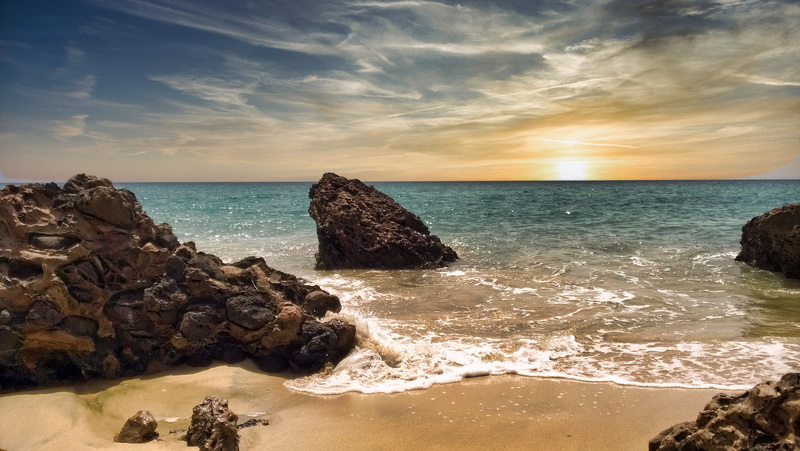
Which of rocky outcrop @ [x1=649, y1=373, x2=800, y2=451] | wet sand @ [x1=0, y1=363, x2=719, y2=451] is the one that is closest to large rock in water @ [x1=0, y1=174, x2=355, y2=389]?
wet sand @ [x1=0, y1=363, x2=719, y2=451]

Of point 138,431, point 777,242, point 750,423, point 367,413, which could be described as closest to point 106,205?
point 138,431

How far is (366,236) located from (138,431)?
370 inches

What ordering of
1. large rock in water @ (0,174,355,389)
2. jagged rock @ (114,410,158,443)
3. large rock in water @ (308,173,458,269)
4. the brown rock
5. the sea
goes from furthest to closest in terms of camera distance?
large rock in water @ (308,173,458,269) → the sea → the brown rock → large rock in water @ (0,174,355,389) → jagged rock @ (114,410,158,443)

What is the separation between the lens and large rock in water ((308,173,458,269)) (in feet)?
42.7

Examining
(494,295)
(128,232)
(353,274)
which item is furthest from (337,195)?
(128,232)

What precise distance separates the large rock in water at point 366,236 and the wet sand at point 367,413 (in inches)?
297

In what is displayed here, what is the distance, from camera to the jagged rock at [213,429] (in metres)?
3.75

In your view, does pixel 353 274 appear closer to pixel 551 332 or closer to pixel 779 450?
pixel 551 332

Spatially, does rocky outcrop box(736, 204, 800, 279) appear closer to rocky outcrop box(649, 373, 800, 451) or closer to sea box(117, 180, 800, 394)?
sea box(117, 180, 800, 394)

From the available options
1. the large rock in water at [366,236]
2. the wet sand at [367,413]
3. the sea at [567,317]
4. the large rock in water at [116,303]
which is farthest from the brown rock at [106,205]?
the large rock in water at [366,236]

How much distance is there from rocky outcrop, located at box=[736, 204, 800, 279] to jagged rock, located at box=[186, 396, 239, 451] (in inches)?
526

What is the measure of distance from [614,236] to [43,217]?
19.2m

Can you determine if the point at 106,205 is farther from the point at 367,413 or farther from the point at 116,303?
the point at 367,413

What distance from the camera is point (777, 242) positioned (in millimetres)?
11883
